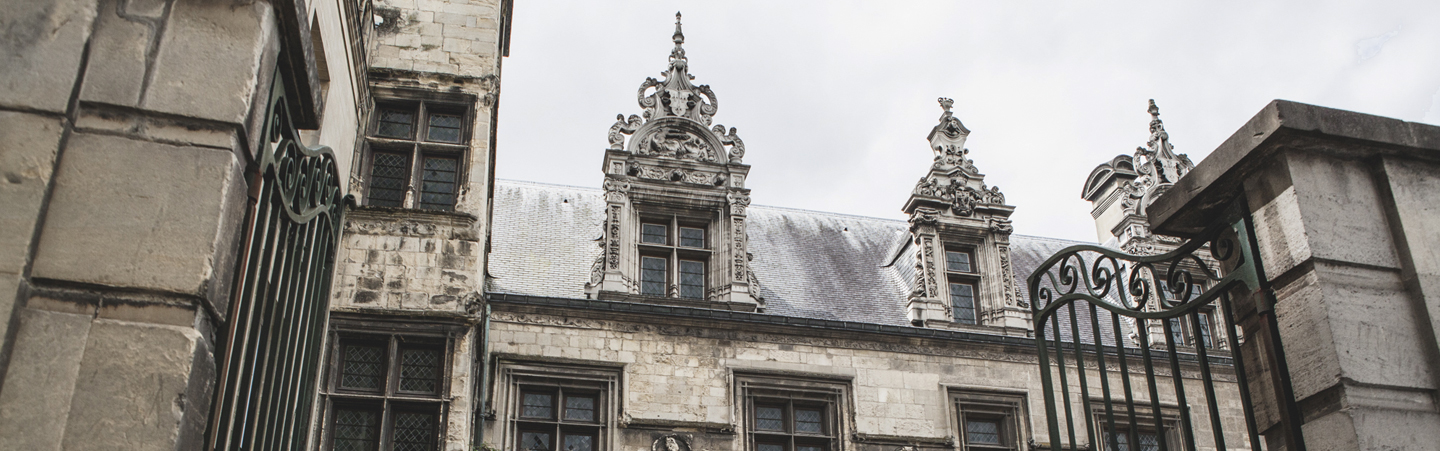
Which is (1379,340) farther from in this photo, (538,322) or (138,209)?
(538,322)

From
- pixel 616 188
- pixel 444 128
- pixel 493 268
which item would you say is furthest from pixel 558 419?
pixel 444 128

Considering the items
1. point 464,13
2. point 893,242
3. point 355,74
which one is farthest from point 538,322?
point 893,242

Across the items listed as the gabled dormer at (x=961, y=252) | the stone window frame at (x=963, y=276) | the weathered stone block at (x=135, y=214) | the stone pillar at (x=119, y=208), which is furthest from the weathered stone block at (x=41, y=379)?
the stone window frame at (x=963, y=276)

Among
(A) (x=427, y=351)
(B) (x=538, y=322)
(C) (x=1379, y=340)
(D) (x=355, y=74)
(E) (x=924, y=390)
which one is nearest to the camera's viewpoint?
(C) (x=1379, y=340)

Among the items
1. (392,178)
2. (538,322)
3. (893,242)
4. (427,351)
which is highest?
(893,242)

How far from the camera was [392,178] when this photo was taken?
9.64m

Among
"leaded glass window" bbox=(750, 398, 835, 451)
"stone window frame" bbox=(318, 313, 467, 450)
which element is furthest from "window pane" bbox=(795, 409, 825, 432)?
"stone window frame" bbox=(318, 313, 467, 450)

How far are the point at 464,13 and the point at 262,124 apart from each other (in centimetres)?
758

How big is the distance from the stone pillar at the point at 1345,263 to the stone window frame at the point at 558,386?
7747 mm

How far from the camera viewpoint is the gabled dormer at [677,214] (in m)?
11.9

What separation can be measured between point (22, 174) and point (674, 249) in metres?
9.80

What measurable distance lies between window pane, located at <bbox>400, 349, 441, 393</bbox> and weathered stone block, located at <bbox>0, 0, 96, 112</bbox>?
20.0ft

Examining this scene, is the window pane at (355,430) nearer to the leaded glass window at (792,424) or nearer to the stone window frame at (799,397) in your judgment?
the stone window frame at (799,397)

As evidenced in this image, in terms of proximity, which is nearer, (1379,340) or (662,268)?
(1379,340)
